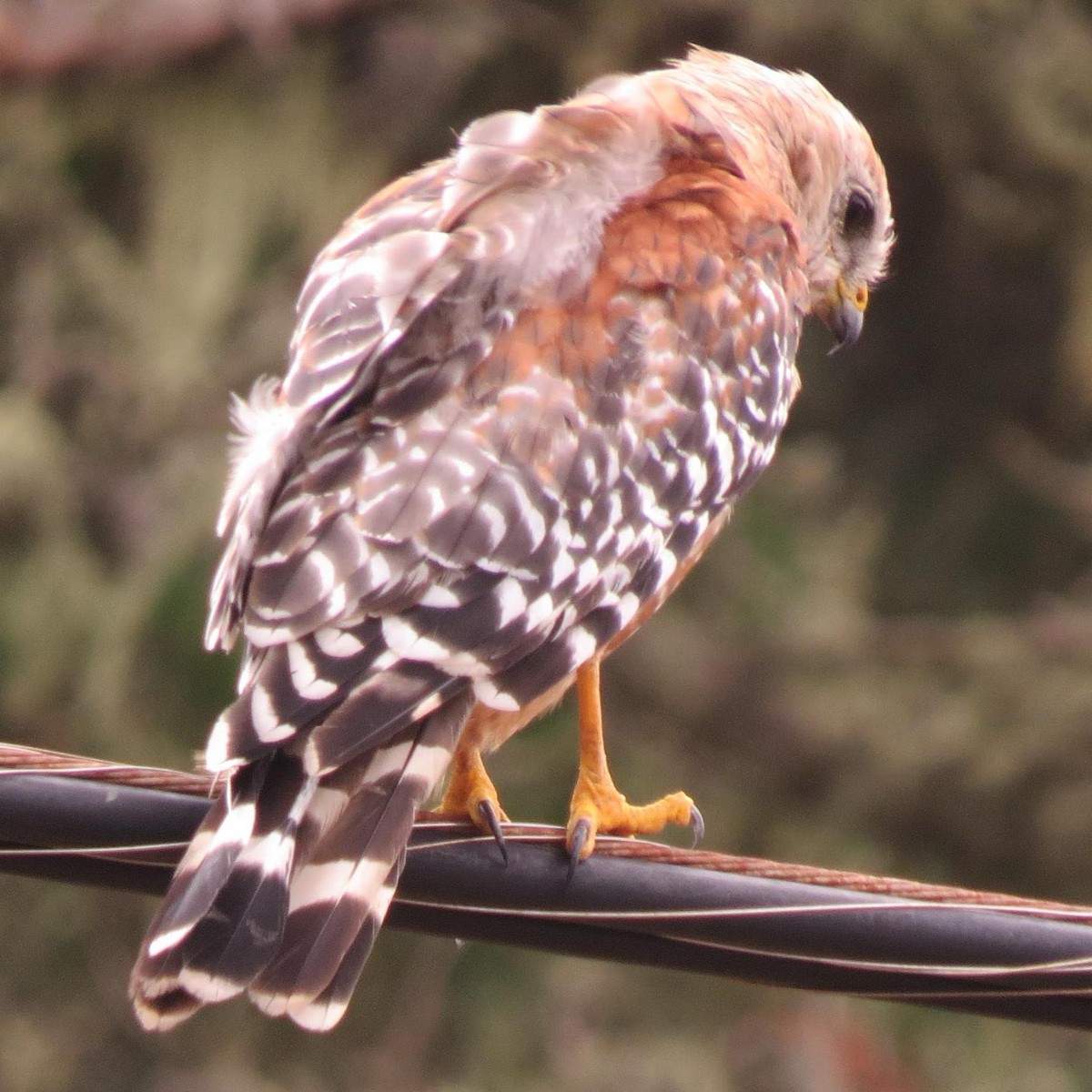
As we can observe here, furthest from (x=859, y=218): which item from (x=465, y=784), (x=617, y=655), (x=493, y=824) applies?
(x=617, y=655)

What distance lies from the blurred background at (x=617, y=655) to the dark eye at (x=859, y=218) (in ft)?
10.6

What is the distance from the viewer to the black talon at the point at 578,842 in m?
2.56

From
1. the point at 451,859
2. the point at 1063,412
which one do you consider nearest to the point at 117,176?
the point at 1063,412

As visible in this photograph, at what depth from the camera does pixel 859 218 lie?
4789 millimetres

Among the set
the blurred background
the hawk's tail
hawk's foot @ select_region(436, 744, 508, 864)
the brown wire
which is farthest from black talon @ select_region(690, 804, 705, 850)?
the blurred background

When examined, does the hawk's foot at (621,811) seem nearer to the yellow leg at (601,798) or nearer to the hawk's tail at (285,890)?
the yellow leg at (601,798)

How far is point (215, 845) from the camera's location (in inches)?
99.8

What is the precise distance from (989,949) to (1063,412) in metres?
7.35

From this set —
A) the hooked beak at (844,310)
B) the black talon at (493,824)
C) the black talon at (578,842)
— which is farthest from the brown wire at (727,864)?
the hooked beak at (844,310)

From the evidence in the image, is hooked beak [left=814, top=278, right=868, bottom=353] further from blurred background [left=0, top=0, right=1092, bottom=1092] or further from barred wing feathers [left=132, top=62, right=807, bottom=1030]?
blurred background [left=0, top=0, right=1092, bottom=1092]

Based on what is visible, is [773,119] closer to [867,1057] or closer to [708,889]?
[708,889]

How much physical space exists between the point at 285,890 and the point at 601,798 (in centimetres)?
92

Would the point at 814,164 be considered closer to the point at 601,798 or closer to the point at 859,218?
the point at 859,218

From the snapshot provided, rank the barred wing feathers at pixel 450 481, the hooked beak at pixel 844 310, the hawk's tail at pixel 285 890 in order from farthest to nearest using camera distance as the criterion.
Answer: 1. the hooked beak at pixel 844 310
2. the barred wing feathers at pixel 450 481
3. the hawk's tail at pixel 285 890
